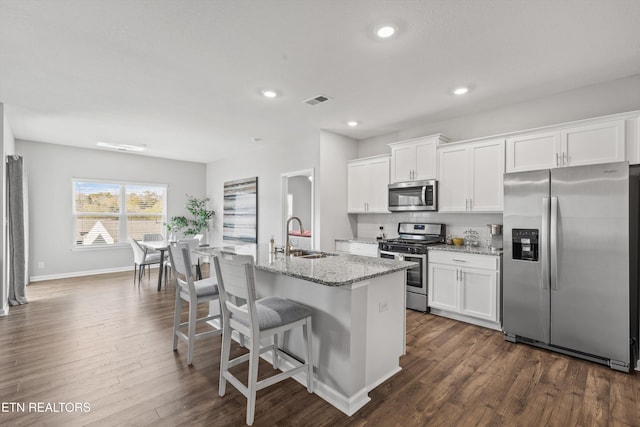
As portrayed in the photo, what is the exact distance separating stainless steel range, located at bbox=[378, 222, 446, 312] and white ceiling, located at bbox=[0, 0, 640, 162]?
1.64 metres

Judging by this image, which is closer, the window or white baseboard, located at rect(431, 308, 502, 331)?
white baseboard, located at rect(431, 308, 502, 331)

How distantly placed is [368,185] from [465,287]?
2.13m

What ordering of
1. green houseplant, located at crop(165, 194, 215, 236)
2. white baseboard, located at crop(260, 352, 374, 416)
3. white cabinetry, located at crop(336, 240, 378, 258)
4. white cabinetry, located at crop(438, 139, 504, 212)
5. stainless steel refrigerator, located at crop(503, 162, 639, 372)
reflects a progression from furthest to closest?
1. green houseplant, located at crop(165, 194, 215, 236)
2. white cabinetry, located at crop(336, 240, 378, 258)
3. white cabinetry, located at crop(438, 139, 504, 212)
4. stainless steel refrigerator, located at crop(503, 162, 639, 372)
5. white baseboard, located at crop(260, 352, 374, 416)

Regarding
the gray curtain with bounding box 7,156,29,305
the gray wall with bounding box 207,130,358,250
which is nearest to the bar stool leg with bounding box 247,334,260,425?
the gray wall with bounding box 207,130,358,250

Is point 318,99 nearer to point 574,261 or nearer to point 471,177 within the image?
point 471,177

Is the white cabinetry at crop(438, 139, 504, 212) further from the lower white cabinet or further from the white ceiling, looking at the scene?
the lower white cabinet

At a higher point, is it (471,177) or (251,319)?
(471,177)

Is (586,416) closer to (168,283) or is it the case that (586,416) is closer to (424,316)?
(424,316)

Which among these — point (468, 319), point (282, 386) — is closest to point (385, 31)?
point (282, 386)

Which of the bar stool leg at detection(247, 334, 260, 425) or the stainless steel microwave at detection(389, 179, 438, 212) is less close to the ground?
the stainless steel microwave at detection(389, 179, 438, 212)

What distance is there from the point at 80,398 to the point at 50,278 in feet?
17.0

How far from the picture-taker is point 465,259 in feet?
12.0

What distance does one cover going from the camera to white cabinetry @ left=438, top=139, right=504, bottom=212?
3.67 m

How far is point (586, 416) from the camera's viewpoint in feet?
6.52
